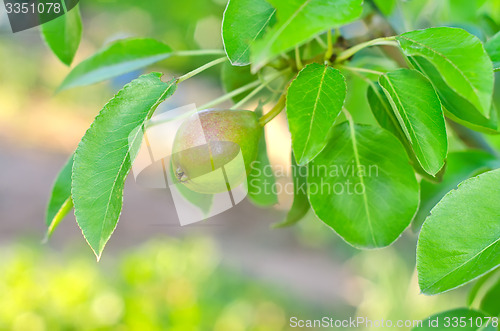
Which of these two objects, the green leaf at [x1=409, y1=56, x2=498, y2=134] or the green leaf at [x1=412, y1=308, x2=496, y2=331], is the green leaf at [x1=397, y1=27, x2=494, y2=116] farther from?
the green leaf at [x1=412, y1=308, x2=496, y2=331]

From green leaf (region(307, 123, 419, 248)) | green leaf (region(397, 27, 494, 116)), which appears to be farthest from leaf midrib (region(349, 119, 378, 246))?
green leaf (region(397, 27, 494, 116))

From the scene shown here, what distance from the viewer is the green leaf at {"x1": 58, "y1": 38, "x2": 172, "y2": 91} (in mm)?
566

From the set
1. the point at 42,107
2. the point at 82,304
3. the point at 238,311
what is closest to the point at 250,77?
the point at 82,304

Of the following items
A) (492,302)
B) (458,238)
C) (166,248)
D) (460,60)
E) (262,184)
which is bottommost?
(166,248)

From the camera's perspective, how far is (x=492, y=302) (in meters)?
0.57

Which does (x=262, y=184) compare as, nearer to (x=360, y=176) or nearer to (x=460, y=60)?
(x=360, y=176)

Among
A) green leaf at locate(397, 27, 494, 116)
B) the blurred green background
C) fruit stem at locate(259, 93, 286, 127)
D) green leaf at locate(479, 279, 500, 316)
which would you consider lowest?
the blurred green background

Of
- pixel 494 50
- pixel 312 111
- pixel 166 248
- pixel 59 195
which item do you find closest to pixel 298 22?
pixel 312 111

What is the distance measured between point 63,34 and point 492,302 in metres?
0.53

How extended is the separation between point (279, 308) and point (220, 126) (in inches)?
103

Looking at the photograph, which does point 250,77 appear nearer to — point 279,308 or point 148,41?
point 148,41

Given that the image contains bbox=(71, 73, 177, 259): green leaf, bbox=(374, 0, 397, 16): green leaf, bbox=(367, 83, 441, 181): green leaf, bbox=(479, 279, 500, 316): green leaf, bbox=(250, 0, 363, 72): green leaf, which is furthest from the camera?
bbox=(374, 0, 397, 16): green leaf

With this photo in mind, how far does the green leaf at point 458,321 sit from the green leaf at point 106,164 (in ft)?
1.08

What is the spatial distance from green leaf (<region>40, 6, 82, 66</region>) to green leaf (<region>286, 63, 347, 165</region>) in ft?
0.73
